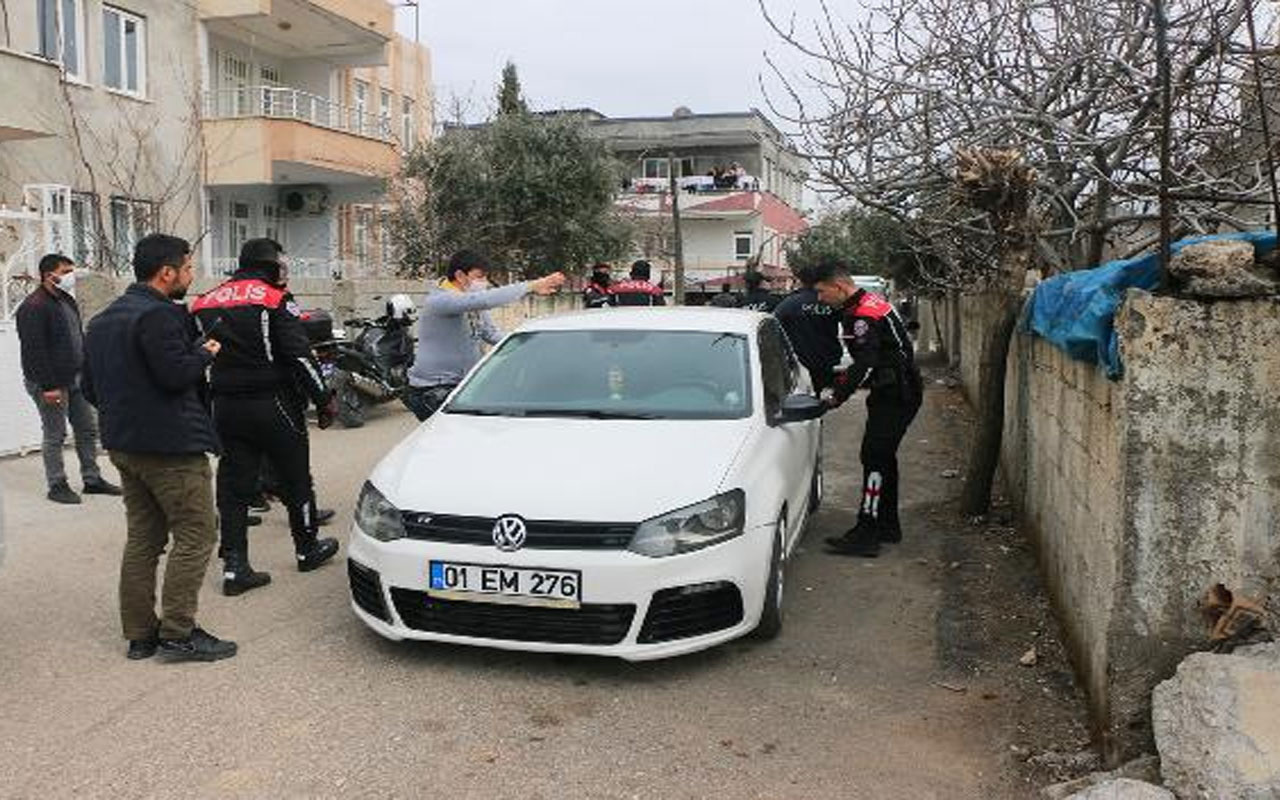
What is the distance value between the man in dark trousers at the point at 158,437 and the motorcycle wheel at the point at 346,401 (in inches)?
272

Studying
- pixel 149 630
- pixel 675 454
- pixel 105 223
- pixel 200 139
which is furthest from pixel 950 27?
pixel 200 139

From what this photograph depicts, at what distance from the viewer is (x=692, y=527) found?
4328 millimetres

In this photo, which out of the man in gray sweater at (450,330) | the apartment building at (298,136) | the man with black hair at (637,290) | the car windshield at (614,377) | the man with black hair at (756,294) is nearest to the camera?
the car windshield at (614,377)

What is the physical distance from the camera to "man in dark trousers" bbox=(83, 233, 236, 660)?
4.39m

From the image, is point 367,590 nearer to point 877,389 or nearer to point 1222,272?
point 877,389

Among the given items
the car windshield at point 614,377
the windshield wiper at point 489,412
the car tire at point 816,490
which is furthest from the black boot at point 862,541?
the windshield wiper at point 489,412

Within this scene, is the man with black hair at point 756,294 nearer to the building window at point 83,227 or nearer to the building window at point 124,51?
the building window at point 83,227

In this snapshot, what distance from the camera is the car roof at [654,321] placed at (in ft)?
19.6

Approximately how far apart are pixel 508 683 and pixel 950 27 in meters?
5.64

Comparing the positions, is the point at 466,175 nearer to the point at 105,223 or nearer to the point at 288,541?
the point at 105,223

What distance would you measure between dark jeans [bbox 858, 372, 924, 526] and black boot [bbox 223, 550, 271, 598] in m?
3.55

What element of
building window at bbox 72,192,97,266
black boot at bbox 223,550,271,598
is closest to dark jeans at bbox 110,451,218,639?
black boot at bbox 223,550,271,598

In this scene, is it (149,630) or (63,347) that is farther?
(63,347)

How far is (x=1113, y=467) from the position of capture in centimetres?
372
